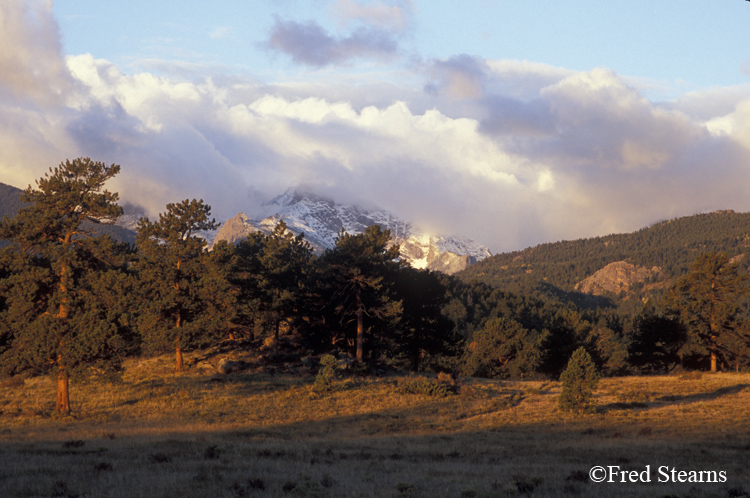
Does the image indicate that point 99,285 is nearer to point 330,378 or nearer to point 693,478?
point 330,378

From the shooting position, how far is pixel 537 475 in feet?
55.2

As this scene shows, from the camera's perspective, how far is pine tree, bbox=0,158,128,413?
29.9 meters

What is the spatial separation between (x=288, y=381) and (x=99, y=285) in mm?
19948

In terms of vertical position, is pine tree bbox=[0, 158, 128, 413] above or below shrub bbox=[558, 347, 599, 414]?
above

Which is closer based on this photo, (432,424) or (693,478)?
(693,478)

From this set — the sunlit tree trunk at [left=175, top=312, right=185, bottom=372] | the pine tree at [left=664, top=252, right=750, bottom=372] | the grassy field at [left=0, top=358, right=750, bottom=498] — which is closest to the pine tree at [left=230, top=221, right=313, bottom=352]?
the sunlit tree trunk at [left=175, top=312, right=185, bottom=372]

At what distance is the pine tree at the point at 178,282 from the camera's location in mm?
46375

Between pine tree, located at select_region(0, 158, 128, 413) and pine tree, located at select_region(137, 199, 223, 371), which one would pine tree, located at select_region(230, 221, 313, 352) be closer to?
pine tree, located at select_region(137, 199, 223, 371)

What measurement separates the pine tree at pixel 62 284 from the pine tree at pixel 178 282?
14035 millimetres

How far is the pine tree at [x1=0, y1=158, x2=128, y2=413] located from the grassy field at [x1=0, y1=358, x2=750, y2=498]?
3429 mm

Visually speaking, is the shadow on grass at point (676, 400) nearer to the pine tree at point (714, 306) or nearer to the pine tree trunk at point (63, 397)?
the pine tree at point (714, 306)

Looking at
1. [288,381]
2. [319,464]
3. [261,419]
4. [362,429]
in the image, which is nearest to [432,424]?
[362,429]

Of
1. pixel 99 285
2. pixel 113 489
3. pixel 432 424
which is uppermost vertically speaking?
pixel 99 285

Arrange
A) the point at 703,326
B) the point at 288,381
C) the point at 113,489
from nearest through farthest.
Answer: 1. the point at 113,489
2. the point at 288,381
3. the point at 703,326
